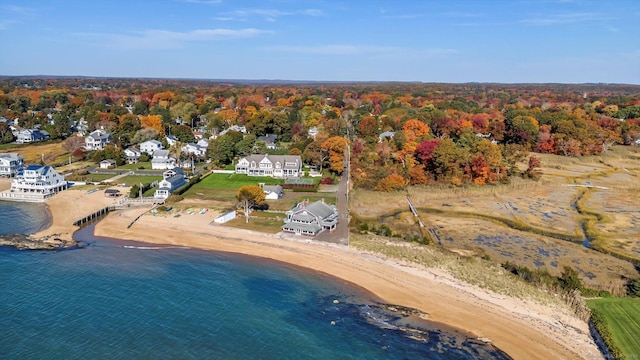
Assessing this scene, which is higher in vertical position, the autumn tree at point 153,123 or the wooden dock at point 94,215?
the autumn tree at point 153,123

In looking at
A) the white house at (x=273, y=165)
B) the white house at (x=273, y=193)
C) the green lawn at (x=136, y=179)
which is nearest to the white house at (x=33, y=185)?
the green lawn at (x=136, y=179)

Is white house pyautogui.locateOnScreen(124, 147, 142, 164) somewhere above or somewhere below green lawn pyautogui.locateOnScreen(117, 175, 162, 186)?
above

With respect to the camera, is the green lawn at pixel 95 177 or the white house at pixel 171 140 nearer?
the green lawn at pixel 95 177

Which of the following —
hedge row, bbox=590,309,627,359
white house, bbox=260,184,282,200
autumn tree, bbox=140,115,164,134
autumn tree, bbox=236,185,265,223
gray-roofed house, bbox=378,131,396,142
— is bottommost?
hedge row, bbox=590,309,627,359

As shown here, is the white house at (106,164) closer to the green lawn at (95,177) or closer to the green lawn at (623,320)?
the green lawn at (95,177)

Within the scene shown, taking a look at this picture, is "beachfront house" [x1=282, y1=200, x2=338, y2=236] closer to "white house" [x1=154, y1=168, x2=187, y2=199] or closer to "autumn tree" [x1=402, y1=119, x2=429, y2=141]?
"white house" [x1=154, y1=168, x2=187, y2=199]

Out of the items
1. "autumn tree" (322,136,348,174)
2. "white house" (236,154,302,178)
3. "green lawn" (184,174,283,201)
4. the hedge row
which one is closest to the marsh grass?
the hedge row

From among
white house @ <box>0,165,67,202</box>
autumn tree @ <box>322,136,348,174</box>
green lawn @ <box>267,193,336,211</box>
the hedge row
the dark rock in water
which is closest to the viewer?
the hedge row
